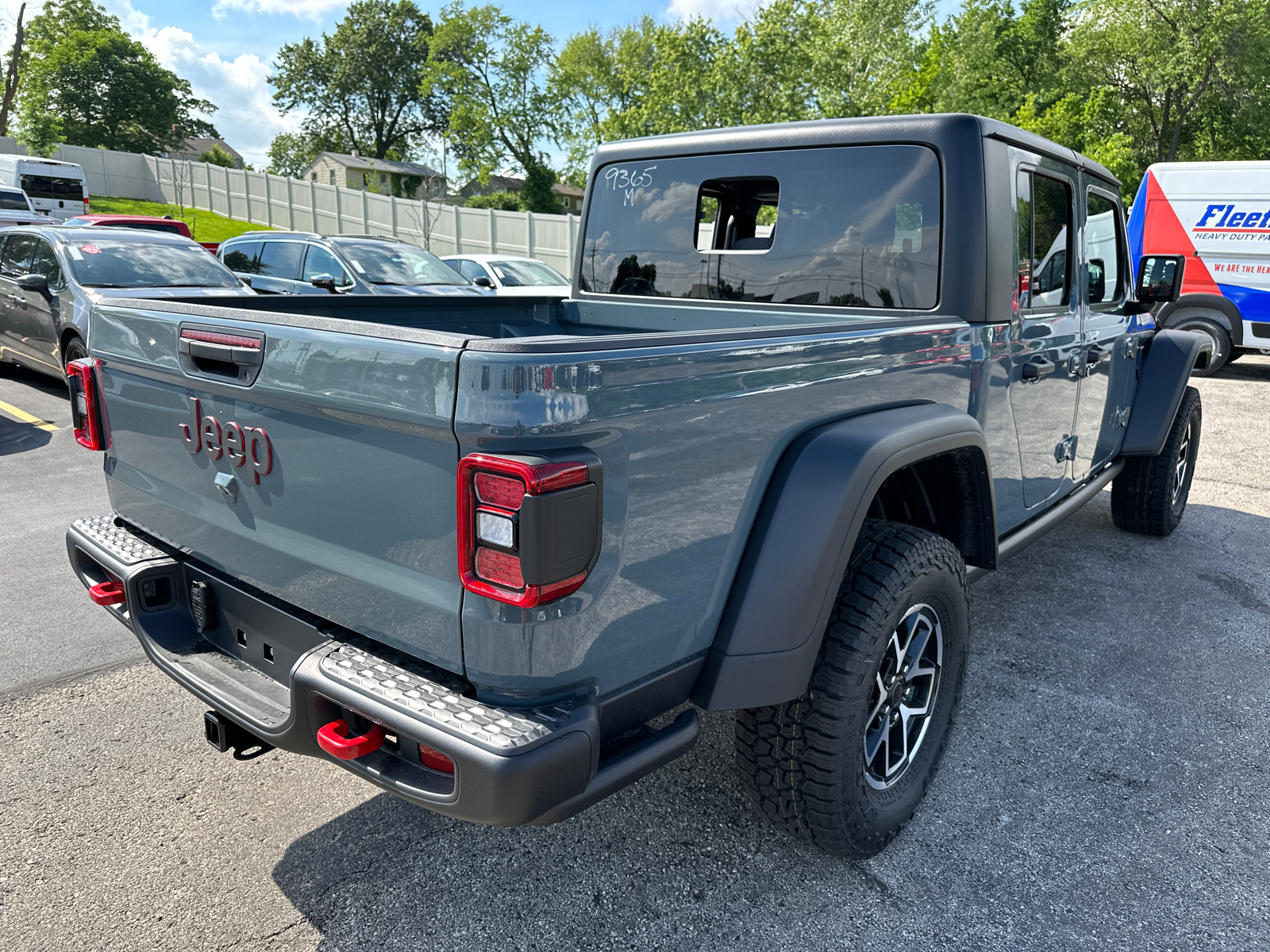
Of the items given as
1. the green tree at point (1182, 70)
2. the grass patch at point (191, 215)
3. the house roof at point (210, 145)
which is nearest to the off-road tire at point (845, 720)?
the green tree at point (1182, 70)

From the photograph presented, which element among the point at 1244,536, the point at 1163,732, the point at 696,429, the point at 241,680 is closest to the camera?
the point at 696,429

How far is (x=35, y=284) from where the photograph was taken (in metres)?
7.96

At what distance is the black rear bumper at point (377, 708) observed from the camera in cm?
162

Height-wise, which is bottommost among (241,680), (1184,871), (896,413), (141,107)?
(1184,871)

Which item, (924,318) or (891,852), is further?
(924,318)

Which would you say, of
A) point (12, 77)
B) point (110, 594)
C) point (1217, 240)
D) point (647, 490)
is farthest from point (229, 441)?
point (12, 77)

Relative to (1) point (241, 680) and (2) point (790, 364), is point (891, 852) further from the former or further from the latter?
(1) point (241, 680)

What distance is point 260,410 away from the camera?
2027 millimetres

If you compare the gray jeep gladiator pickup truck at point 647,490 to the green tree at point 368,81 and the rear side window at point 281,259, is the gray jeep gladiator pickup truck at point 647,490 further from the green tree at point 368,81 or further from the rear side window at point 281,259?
the green tree at point 368,81

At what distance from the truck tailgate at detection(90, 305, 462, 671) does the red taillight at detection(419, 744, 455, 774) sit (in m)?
0.17

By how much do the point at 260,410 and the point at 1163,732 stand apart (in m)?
3.30

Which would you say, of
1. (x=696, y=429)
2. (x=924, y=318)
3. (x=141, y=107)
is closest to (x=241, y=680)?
(x=696, y=429)

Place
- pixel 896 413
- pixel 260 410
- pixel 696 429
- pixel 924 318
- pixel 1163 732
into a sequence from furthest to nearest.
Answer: pixel 1163 732 < pixel 924 318 < pixel 896 413 < pixel 260 410 < pixel 696 429

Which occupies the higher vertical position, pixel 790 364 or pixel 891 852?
pixel 790 364
